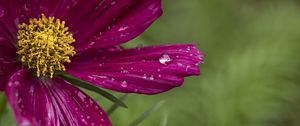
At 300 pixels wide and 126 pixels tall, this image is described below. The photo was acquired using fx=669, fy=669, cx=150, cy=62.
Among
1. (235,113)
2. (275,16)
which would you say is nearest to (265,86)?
(235,113)

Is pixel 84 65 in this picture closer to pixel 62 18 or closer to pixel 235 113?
pixel 62 18

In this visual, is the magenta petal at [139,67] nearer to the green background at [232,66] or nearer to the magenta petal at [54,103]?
the magenta petal at [54,103]

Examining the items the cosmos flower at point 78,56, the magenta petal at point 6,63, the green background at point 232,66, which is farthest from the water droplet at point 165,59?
the green background at point 232,66

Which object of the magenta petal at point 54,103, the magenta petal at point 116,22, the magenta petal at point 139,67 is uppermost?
the magenta petal at point 116,22

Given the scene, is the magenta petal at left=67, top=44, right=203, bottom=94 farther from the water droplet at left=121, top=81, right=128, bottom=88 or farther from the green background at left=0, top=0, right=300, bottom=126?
the green background at left=0, top=0, right=300, bottom=126

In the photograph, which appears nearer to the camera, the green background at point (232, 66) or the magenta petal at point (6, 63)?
the magenta petal at point (6, 63)

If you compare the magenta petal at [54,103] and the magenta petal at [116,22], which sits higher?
the magenta petal at [116,22]

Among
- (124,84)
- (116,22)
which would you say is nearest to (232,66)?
(116,22)
